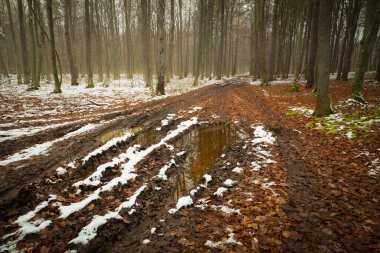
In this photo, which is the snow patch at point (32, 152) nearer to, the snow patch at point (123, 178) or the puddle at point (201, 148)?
the snow patch at point (123, 178)

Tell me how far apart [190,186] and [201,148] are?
6.62 ft

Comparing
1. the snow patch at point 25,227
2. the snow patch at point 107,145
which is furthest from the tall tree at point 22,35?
the snow patch at point 25,227

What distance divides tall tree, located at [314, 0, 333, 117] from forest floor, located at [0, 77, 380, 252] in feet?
1.88

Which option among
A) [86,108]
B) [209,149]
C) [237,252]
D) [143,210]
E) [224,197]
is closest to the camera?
[237,252]

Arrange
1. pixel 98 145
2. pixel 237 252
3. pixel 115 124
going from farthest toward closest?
pixel 115 124, pixel 98 145, pixel 237 252

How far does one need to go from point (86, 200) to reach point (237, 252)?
2.53 m

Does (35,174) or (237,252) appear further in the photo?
(35,174)

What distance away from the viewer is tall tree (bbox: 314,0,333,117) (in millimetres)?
7430

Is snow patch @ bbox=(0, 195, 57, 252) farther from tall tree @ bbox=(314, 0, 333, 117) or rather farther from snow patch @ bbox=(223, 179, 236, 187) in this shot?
tall tree @ bbox=(314, 0, 333, 117)

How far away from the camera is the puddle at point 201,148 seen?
4.40 m

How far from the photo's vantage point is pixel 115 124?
771 cm

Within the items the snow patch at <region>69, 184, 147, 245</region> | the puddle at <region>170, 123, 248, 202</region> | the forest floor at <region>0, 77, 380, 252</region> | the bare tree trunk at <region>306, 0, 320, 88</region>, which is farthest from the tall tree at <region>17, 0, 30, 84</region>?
the bare tree trunk at <region>306, 0, 320, 88</region>

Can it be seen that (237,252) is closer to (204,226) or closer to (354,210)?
(204,226)

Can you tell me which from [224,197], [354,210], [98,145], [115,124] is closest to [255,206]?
[224,197]
